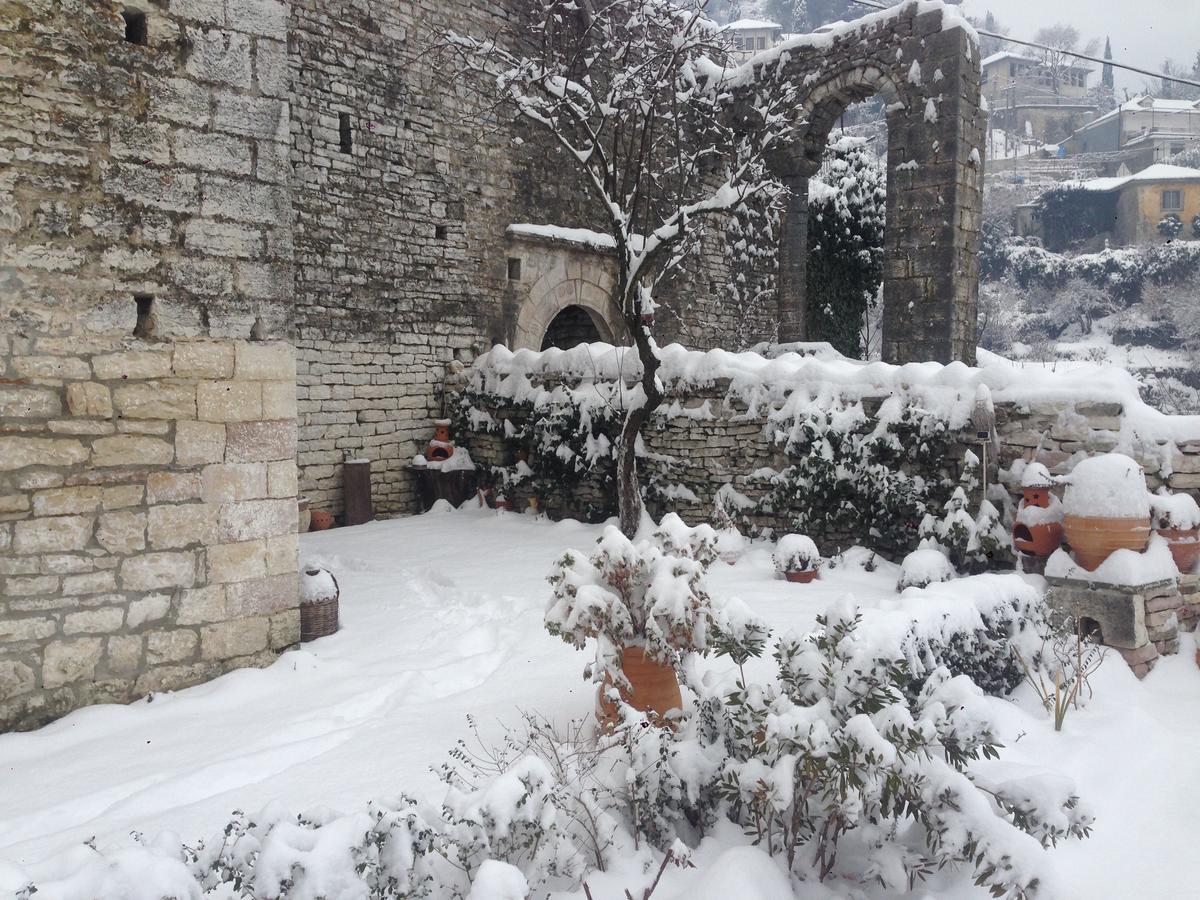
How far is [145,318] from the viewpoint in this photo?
139 inches

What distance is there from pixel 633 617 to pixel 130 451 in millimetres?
2280

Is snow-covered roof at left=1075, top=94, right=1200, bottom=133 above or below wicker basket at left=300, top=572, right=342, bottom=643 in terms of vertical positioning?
above

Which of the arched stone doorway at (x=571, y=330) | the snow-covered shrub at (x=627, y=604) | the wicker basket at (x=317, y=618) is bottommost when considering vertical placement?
the wicker basket at (x=317, y=618)

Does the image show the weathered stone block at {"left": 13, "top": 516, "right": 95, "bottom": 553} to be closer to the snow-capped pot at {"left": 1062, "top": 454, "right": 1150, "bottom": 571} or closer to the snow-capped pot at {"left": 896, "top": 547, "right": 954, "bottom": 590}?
the snow-capped pot at {"left": 896, "top": 547, "right": 954, "bottom": 590}

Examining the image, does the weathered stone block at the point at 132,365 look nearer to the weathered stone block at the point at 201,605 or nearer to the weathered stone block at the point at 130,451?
the weathered stone block at the point at 130,451

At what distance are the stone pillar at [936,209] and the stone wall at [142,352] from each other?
725 centimetres

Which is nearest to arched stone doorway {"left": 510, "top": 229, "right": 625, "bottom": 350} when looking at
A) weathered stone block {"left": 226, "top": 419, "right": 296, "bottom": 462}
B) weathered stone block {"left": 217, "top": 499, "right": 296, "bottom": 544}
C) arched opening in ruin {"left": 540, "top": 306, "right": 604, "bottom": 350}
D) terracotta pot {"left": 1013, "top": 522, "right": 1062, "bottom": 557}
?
arched opening in ruin {"left": 540, "top": 306, "right": 604, "bottom": 350}

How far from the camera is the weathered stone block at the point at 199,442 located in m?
3.56

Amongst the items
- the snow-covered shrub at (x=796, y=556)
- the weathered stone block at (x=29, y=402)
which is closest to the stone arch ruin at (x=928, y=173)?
the snow-covered shrub at (x=796, y=556)

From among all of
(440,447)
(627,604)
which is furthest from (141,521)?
(440,447)

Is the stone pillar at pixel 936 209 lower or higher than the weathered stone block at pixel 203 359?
higher

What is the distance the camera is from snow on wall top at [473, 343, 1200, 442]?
16.4 feet

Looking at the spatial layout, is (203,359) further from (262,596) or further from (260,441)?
A: (262,596)

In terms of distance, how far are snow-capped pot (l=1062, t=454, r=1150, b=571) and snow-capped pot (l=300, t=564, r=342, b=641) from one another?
429 cm
